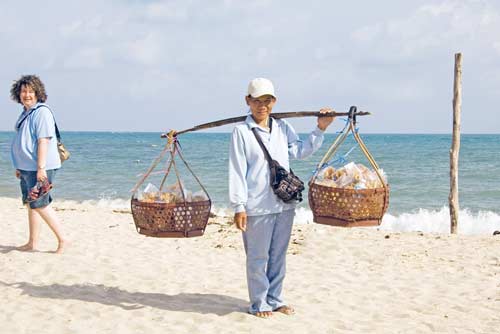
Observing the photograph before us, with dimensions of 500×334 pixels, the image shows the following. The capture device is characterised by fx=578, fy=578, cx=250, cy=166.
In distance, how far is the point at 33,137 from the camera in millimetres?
5668

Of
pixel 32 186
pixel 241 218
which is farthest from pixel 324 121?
pixel 32 186

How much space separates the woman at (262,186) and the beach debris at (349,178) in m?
0.27

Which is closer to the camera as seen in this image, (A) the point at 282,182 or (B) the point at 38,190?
(A) the point at 282,182

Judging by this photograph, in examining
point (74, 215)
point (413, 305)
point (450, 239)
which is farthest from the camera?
point (74, 215)

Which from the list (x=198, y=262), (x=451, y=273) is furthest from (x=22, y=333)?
(x=451, y=273)

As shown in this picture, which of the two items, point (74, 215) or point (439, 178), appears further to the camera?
point (439, 178)

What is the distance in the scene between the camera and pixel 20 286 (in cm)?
517

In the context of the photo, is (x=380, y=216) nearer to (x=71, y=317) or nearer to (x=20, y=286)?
(x=71, y=317)

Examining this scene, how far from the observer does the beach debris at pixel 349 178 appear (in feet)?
13.7

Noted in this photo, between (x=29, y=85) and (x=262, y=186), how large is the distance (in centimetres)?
296

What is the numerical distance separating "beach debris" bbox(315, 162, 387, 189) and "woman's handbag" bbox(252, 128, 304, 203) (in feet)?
1.30

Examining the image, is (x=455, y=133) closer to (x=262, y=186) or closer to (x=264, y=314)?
(x=264, y=314)

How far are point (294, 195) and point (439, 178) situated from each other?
65.3 ft

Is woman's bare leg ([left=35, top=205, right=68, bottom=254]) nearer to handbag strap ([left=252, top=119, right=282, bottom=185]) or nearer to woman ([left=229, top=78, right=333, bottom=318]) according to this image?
woman ([left=229, top=78, right=333, bottom=318])
